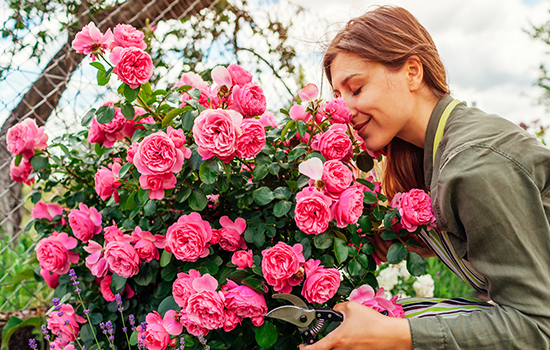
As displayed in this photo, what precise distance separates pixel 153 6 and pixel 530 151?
2469 millimetres

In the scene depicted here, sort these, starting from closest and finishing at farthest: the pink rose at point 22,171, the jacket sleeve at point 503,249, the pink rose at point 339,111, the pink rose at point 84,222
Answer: the jacket sleeve at point 503,249, the pink rose at point 339,111, the pink rose at point 84,222, the pink rose at point 22,171

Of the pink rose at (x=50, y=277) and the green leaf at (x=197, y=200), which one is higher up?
the pink rose at (x=50, y=277)

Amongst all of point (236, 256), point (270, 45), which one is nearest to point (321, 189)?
point (236, 256)

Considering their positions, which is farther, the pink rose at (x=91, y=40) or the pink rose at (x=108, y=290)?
the pink rose at (x=108, y=290)

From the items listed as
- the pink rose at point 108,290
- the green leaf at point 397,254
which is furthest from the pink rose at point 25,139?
the green leaf at point 397,254

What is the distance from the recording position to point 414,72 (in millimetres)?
1246

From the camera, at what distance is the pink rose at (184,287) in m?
1.05

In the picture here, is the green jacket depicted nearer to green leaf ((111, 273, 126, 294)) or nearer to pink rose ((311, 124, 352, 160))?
pink rose ((311, 124, 352, 160))

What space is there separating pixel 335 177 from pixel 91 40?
84 centimetres

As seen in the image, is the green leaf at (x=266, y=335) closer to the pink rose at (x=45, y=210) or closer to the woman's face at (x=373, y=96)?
the woman's face at (x=373, y=96)

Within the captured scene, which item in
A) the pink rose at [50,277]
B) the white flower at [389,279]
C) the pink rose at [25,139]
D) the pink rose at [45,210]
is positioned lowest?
the white flower at [389,279]

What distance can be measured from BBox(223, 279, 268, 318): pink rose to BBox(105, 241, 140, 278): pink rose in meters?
0.32

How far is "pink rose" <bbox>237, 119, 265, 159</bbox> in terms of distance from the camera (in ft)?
3.36

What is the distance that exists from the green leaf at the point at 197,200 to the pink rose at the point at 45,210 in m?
0.82
